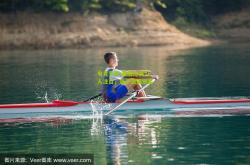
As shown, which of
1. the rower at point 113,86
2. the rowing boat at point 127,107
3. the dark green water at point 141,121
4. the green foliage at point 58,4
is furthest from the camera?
the green foliage at point 58,4

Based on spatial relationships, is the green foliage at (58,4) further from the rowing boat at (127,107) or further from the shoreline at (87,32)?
the rowing boat at (127,107)

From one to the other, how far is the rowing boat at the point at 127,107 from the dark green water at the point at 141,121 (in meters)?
0.99

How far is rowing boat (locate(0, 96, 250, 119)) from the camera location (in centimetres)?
2441

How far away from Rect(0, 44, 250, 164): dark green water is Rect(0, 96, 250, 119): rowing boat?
987 millimetres

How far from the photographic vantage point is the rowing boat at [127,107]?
80.1 ft

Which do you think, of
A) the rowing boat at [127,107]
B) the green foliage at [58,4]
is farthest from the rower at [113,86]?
the green foliage at [58,4]

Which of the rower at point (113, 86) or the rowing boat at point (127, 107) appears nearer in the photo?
the rower at point (113, 86)

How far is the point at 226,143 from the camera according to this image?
19.3 metres

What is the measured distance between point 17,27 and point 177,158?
163ft

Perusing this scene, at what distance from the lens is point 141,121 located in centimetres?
2330

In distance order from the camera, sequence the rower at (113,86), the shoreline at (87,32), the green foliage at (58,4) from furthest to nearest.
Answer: the green foliage at (58,4) < the shoreline at (87,32) < the rower at (113,86)

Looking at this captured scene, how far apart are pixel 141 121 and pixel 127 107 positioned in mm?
1418

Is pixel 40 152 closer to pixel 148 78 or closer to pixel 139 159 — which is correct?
pixel 139 159

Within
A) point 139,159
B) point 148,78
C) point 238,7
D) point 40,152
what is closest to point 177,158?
point 139,159
